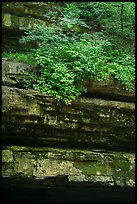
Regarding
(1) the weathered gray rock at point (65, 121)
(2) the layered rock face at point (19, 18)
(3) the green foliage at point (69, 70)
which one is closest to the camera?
(1) the weathered gray rock at point (65, 121)

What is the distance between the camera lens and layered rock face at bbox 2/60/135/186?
6.21m

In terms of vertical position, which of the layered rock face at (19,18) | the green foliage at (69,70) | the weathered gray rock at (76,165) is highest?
the layered rock face at (19,18)

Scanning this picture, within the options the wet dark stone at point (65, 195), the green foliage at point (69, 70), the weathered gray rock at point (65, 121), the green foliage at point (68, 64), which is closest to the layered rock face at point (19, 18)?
the green foliage at point (68, 64)

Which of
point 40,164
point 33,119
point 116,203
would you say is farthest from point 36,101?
point 116,203

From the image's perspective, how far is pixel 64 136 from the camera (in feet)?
22.4

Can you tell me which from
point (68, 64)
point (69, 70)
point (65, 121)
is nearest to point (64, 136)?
point (65, 121)

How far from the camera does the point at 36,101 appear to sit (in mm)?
6270

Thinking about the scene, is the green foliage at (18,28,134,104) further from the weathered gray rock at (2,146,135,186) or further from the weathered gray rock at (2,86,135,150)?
the weathered gray rock at (2,146,135,186)

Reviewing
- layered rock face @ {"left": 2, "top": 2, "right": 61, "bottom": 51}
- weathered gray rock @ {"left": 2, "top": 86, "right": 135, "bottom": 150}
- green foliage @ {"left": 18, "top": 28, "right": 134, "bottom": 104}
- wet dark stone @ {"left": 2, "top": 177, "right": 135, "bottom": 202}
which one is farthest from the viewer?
wet dark stone @ {"left": 2, "top": 177, "right": 135, "bottom": 202}

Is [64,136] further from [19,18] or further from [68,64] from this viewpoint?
Result: [19,18]

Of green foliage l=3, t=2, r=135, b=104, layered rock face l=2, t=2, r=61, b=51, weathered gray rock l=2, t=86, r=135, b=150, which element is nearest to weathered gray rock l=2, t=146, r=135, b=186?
weathered gray rock l=2, t=86, r=135, b=150

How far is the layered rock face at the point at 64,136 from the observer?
245 inches

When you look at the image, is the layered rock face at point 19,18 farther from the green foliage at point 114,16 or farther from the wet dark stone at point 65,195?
the wet dark stone at point 65,195

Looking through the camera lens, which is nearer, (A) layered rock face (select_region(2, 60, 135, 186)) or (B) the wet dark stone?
(A) layered rock face (select_region(2, 60, 135, 186))
